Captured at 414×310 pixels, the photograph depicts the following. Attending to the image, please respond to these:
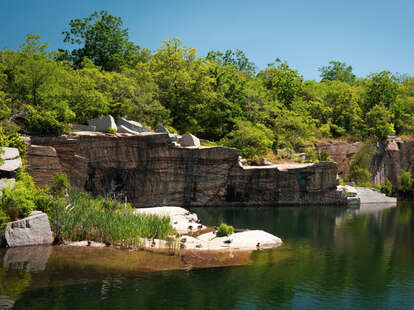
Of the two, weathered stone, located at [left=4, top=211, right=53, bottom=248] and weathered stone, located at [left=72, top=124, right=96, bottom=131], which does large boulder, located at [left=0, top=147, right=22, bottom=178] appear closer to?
weathered stone, located at [left=4, top=211, right=53, bottom=248]

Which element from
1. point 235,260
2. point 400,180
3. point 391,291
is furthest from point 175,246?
point 400,180

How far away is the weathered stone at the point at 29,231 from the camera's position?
19281 mm

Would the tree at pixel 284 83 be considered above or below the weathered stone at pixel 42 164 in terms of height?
above

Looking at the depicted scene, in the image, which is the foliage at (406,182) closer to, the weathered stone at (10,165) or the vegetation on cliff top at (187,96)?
the vegetation on cliff top at (187,96)

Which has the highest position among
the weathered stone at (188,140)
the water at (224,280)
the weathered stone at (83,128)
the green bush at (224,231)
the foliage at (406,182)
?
the weathered stone at (83,128)

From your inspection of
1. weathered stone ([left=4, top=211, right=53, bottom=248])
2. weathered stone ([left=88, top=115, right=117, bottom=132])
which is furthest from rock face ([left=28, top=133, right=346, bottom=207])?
weathered stone ([left=4, top=211, right=53, bottom=248])

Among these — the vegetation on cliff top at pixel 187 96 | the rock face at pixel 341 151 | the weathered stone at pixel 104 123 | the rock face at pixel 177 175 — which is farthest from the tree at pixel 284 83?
the weathered stone at pixel 104 123

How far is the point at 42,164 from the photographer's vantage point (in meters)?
30.3

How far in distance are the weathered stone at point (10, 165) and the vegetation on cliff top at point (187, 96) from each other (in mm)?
4606

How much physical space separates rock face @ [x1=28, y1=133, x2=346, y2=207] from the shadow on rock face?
602 inches

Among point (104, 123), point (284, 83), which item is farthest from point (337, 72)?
point (104, 123)

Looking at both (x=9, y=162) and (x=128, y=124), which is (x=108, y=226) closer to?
(x=9, y=162)

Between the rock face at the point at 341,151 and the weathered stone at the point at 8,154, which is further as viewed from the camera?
the rock face at the point at 341,151

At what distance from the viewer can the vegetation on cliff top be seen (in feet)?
115
